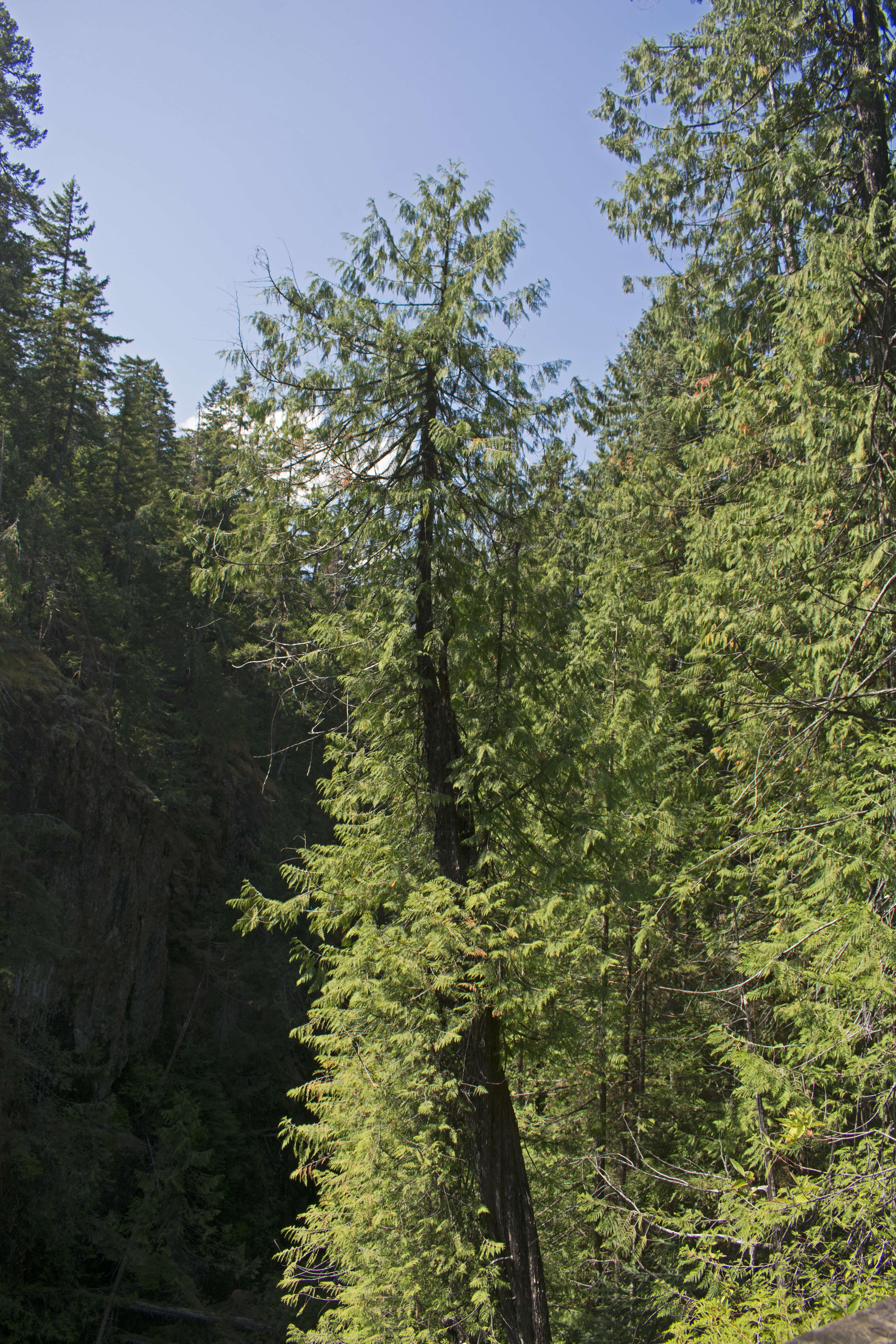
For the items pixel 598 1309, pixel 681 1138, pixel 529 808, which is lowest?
pixel 598 1309

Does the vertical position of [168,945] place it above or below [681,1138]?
above

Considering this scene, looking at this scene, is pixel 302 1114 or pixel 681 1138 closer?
pixel 681 1138

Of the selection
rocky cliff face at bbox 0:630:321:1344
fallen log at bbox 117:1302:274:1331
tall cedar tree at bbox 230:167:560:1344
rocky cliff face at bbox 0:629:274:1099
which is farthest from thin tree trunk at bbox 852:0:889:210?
fallen log at bbox 117:1302:274:1331

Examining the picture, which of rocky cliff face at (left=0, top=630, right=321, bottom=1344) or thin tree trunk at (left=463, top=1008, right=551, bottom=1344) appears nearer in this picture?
thin tree trunk at (left=463, top=1008, right=551, bottom=1344)

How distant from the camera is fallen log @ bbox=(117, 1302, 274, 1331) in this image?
15148 millimetres

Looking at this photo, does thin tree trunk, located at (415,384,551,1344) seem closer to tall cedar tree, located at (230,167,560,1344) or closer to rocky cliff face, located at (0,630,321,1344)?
tall cedar tree, located at (230,167,560,1344)

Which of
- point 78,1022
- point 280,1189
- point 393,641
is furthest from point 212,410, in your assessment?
point 393,641

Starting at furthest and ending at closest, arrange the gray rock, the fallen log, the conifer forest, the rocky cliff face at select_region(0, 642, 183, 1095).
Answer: the rocky cliff face at select_region(0, 642, 183, 1095), the fallen log, the conifer forest, the gray rock

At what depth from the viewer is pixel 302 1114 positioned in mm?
22953

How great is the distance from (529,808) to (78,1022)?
15365 mm

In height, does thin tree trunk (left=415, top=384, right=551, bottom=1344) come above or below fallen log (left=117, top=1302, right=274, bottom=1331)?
above

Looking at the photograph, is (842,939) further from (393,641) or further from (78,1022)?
(78,1022)

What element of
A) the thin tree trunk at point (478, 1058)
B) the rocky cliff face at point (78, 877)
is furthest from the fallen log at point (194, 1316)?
the thin tree trunk at point (478, 1058)

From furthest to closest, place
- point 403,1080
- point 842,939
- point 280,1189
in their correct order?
1. point 280,1189
2. point 403,1080
3. point 842,939
